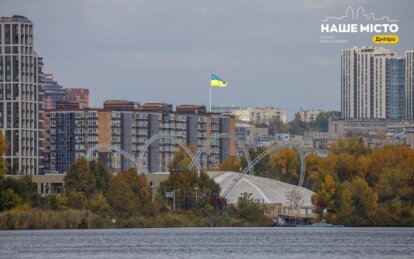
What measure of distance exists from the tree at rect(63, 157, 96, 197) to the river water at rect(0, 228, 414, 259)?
836cm

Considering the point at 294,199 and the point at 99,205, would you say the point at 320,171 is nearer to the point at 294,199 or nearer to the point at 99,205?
the point at 294,199

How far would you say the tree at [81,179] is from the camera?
15400cm

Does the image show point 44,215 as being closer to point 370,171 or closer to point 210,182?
point 210,182

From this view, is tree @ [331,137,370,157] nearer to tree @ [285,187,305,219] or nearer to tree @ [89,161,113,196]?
tree @ [285,187,305,219]

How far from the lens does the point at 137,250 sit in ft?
357

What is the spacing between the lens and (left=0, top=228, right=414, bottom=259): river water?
104062mm

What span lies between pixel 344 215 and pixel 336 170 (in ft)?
67.0

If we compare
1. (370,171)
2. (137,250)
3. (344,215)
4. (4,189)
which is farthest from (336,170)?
(137,250)

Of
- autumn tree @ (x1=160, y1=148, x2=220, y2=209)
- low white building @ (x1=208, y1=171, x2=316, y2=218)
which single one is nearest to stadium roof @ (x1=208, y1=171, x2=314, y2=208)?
low white building @ (x1=208, y1=171, x2=316, y2=218)

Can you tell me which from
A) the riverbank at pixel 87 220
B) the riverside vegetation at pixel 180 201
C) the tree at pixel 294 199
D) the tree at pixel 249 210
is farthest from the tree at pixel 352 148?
the riverbank at pixel 87 220

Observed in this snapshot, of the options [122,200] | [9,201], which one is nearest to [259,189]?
[122,200]

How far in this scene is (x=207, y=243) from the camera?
120m

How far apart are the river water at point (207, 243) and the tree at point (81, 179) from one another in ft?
27.4

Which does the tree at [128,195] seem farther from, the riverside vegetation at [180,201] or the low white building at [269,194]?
the low white building at [269,194]
